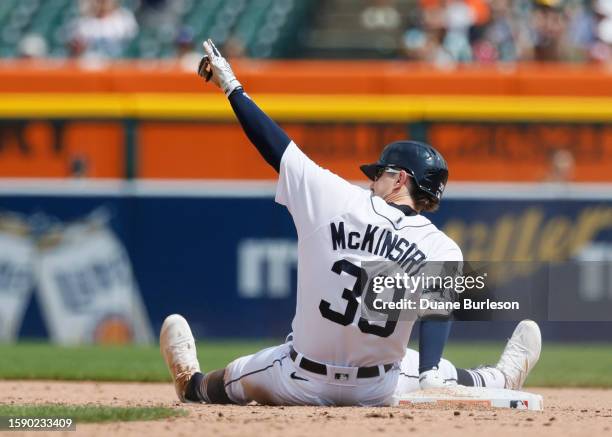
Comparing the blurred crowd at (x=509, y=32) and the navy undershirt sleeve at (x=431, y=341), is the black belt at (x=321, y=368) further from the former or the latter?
the blurred crowd at (x=509, y=32)

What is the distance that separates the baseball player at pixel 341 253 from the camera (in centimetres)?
567

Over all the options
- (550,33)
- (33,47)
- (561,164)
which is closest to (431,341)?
(561,164)

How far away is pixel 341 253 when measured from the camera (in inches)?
224

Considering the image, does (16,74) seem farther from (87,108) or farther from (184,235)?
(184,235)

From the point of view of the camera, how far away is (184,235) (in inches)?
457

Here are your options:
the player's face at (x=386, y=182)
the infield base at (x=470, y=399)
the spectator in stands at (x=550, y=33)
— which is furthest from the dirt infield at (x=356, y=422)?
the spectator in stands at (x=550, y=33)

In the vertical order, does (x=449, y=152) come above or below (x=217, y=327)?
above

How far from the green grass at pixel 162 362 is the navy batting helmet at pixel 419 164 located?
321 cm

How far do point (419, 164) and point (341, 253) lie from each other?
1.88 ft

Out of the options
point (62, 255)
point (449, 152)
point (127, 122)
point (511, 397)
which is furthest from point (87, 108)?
point (511, 397)

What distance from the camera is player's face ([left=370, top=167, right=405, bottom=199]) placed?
5898 mm

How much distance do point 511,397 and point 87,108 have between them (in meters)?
6.74

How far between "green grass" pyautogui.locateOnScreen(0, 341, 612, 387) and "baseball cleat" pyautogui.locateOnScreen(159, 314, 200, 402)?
2.33 meters

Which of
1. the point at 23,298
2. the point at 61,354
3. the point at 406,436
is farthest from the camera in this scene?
the point at 23,298
